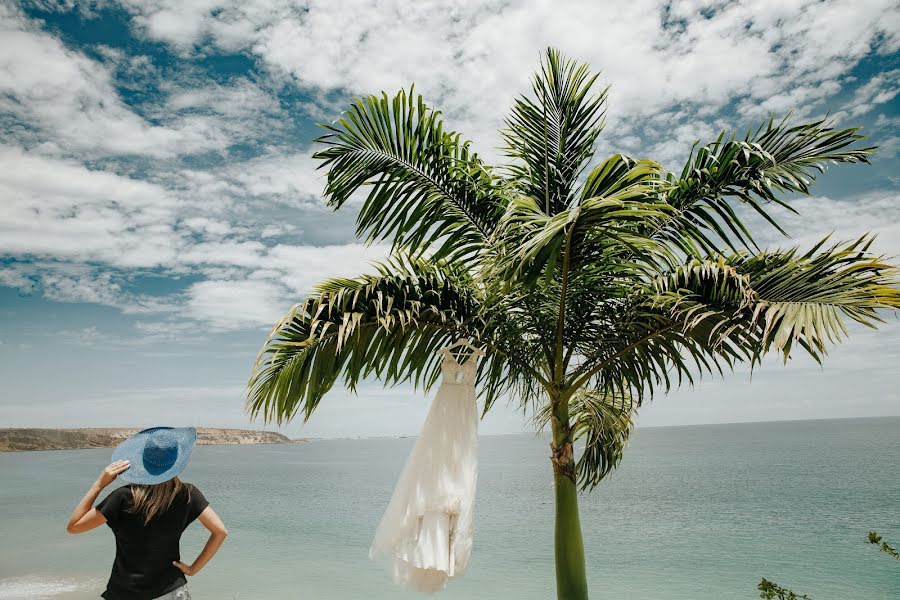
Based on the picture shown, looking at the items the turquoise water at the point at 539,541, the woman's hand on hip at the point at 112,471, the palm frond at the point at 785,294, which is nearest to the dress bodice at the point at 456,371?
the palm frond at the point at 785,294

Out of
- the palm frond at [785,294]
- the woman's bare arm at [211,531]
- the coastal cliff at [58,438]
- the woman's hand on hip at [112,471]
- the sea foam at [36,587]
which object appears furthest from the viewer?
the coastal cliff at [58,438]

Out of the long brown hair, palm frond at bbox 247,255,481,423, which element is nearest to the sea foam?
palm frond at bbox 247,255,481,423

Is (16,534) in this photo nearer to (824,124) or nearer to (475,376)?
(475,376)

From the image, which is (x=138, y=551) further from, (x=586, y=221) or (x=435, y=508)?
(x=586, y=221)

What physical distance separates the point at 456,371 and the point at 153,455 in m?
2.13

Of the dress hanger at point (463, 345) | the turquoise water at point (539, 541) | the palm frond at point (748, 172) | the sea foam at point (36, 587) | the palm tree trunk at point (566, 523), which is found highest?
the palm frond at point (748, 172)

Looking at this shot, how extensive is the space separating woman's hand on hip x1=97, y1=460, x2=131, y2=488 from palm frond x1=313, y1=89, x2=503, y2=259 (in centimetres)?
240

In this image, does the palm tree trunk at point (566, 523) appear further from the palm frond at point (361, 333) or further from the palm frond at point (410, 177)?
the palm frond at point (410, 177)

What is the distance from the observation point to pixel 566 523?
4418 mm

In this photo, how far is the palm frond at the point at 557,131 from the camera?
14.5ft

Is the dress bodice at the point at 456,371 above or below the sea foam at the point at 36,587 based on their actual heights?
above

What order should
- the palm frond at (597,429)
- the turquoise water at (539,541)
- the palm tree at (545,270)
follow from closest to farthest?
the palm tree at (545,270)
the palm frond at (597,429)
the turquoise water at (539,541)

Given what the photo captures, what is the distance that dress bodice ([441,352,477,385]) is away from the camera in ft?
14.2

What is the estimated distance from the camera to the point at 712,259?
163 inches
